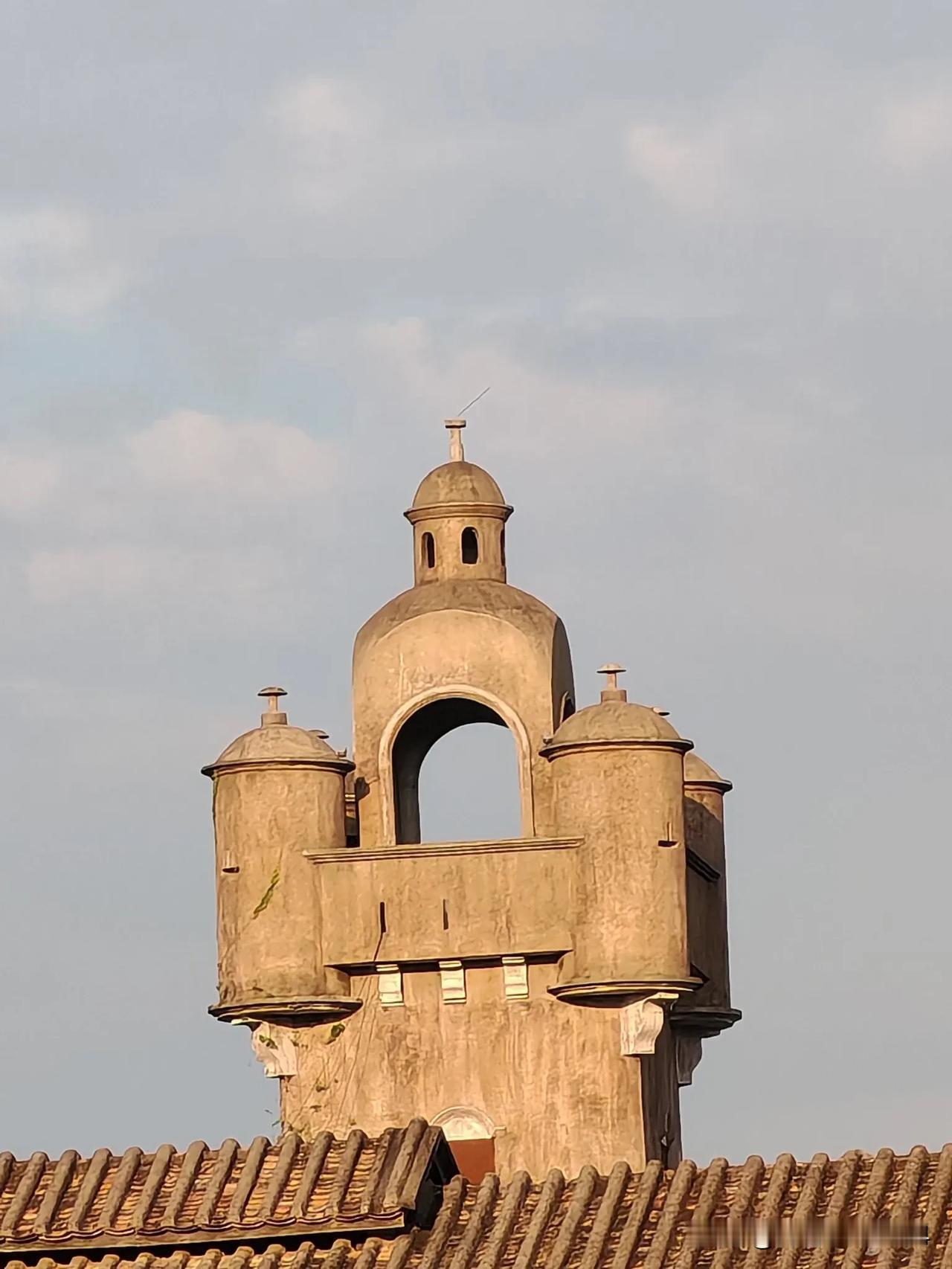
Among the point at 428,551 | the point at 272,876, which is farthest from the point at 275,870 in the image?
the point at 428,551

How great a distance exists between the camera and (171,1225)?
77.8 feet

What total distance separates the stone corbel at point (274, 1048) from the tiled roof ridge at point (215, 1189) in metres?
10.9

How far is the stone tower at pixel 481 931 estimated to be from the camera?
115 ft

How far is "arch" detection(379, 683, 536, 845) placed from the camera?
36281 millimetres

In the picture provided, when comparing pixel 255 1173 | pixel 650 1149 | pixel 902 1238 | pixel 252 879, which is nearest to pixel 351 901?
pixel 252 879

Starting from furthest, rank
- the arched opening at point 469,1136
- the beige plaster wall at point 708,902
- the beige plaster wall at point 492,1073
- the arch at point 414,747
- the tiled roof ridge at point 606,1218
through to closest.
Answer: the beige plaster wall at point 708,902
the arch at point 414,747
the beige plaster wall at point 492,1073
the arched opening at point 469,1136
the tiled roof ridge at point 606,1218

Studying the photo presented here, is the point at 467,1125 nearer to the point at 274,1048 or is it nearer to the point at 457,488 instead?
the point at 274,1048

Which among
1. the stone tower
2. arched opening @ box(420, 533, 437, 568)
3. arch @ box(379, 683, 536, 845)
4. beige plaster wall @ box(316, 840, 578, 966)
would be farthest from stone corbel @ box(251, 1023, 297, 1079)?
arched opening @ box(420, 533, 437, 568)

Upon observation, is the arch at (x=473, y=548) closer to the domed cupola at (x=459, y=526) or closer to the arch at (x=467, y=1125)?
the domed cupola at (x=459, y=526)

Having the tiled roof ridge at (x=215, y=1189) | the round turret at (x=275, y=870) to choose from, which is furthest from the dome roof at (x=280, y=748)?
the tiled roof ridge at (x=215, y=1189)

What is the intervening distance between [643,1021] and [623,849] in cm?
166

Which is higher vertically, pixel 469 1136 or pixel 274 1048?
pixel 274 1048

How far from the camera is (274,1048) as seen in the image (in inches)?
1405

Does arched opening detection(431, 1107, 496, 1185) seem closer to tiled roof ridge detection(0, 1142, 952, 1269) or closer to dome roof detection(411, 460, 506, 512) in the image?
dome roof detection(411, 460, 506, 512)
